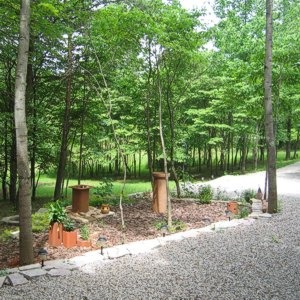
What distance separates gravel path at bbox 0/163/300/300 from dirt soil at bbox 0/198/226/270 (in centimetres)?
85

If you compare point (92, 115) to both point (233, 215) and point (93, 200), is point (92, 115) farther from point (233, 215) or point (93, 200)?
point (233, 215)

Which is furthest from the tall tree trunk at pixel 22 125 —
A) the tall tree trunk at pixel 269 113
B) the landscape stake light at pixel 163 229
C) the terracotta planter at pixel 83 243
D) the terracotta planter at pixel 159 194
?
the tall tree trunk at pixel 269 113

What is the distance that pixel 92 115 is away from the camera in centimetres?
1045

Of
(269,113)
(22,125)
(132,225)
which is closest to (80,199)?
(132,225)

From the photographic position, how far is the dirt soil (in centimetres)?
532

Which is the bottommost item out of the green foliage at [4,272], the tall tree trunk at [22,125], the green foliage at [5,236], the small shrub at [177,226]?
the green foliage at [5,236]

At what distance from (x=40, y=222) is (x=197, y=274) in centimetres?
347

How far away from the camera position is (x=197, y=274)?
14.0 ft

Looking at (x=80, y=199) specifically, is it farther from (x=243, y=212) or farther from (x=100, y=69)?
(x=243, y=212)

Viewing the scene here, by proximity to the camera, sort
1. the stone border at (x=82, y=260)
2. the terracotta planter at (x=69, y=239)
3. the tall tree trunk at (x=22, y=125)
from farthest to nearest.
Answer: the terracotta planter at (x=69, y=239)
the tall tree trunk at (x=22, y=125)
the stone border at (x=82, y=260)

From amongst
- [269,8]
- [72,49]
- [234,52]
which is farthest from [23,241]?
[234,52]

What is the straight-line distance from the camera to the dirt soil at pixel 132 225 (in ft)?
17.5

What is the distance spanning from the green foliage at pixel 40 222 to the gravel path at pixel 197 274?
2143mm

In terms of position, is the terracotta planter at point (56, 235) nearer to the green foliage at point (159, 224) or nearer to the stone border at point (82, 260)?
the stone border at point (82, 260)
